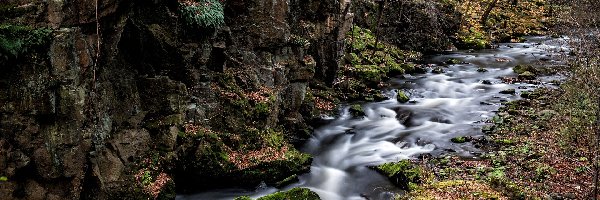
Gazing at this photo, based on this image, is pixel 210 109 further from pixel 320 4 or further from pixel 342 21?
pixel 342 21

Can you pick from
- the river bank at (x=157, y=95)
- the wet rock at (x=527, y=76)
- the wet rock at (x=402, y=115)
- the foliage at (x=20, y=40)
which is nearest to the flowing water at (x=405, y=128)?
the wet rock at (x=402, y=115)

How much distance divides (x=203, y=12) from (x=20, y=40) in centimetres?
537

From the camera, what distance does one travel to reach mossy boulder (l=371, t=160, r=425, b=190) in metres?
13.7

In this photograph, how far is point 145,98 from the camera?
41.7ft

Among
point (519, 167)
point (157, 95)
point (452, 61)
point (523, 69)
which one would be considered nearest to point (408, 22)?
point (452, 61)

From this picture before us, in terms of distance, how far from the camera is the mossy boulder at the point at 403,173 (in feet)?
45.1

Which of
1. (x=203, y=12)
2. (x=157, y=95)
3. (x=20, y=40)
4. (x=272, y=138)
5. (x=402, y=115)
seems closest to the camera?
(x=20, y=40)

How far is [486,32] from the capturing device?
1484 inches

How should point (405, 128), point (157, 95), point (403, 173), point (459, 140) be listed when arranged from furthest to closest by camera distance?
point (405, 128)
point (459, 140)
point (403, 173)
point (157, 95)

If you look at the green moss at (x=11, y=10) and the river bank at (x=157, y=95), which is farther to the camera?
the river bank at (x=157, y=95)

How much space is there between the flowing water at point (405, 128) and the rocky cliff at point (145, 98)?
99cm

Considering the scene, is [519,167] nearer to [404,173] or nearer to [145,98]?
[404,173]

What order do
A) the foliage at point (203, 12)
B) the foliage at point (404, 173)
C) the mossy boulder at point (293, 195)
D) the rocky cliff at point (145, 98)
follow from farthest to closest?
the foliage at point (404, 173)
the foliage at point (203, 12)
the mossy boulder at point (293, 195)
the rocky cliff at point (145, 98)

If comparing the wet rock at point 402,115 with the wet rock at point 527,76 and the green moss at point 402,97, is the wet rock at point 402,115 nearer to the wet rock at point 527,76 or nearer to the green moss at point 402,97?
the green moss at point 402,97
